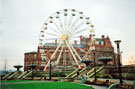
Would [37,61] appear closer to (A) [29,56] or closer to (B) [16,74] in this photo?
(A) [29,56]

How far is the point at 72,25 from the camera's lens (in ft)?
126

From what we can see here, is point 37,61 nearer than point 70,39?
No

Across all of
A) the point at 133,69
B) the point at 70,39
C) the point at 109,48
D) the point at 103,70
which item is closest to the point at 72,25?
the point at 70,39

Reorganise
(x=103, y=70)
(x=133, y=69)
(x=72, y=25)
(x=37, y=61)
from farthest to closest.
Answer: (x=37, y=61) → (x=72, y=25) → (x=103, y=70) → (x=133, y=69)

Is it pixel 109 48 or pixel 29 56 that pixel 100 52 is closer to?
pixel 109 48

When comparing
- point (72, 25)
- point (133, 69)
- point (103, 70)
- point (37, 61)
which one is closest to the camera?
point (133, 69)

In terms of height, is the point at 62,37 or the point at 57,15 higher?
the point at 57,15

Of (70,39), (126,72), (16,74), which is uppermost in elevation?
(70,39)

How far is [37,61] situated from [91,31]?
121 feet

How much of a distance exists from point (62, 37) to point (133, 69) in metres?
21.9

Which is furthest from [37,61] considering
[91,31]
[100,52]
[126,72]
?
[126,72]

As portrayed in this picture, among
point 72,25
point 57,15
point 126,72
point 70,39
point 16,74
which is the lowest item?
point 16,74

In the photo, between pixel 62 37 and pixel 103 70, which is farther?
pixel 62 37

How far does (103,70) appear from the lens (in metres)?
27.6
